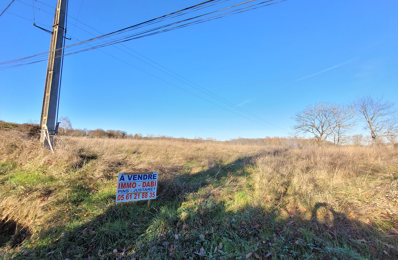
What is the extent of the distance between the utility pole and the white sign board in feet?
17.8

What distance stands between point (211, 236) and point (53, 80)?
29.3 feet

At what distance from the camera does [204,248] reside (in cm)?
274

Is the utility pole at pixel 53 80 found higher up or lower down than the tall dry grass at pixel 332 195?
higher up

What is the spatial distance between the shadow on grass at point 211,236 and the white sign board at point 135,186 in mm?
397

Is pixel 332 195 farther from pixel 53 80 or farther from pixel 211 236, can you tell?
pixel 53 80

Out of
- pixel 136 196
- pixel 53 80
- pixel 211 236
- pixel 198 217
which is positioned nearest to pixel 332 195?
pixel 211 236

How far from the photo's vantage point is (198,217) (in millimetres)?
3426

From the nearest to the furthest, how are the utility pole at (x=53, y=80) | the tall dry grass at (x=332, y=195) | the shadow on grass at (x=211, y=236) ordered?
1. the shadow on grass at (x=211, y=236)
2. the tall dry grass at (x=332, y=195)
3. the utility pole at (x=53, y=80)

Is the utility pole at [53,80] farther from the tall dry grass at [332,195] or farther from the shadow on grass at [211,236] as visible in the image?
the tall dry grass at [332,195]

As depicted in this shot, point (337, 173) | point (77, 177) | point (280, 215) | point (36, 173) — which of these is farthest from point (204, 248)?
point (36, 173)

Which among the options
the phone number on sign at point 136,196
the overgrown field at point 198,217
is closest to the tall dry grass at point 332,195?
the overgrown field at point 198,217

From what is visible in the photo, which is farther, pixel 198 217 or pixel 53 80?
pixel 53 80

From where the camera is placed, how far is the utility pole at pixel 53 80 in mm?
6715

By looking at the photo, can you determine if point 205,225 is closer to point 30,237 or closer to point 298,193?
point 298,193
